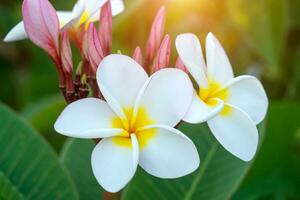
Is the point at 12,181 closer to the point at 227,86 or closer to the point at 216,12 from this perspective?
the point at 227,86

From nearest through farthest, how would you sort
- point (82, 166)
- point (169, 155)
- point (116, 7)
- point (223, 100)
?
point (169, 155) → point (223, 100) → point (116, 7) → point (82, 166)

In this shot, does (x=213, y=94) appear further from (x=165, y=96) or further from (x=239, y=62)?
(x=239, y=62)

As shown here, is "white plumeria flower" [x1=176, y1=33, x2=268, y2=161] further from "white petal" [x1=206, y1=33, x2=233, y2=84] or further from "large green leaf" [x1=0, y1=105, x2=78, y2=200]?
"large green leaf" [x1=0, y1=105, x2=78, y2=200]

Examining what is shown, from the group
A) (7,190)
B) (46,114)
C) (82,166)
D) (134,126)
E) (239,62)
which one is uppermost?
(134,126)

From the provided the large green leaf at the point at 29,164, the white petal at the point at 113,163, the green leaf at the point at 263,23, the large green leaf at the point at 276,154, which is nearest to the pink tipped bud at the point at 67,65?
the white petal at the point at 113,163

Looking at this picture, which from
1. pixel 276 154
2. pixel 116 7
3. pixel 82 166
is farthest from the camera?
pixel 276 154

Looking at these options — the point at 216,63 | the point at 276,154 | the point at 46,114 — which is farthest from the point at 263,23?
the point at 216,63

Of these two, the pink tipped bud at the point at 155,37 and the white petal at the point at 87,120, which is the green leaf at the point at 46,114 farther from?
the white petal at the point at 87,120

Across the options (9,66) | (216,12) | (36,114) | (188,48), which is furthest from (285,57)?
(188,48)
